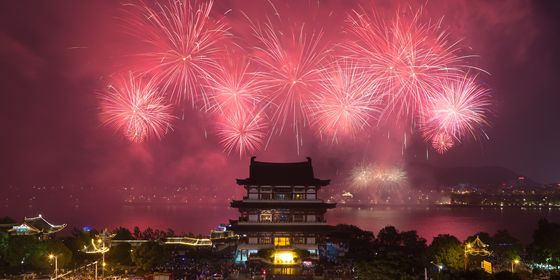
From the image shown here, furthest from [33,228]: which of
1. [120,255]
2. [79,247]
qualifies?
[120,255]

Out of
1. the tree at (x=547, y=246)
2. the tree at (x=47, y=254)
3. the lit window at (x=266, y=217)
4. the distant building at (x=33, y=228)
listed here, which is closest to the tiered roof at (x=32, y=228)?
the distant building at (x=33, y=228)

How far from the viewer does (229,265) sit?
32.1m

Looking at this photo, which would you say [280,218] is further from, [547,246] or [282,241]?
[547,246]

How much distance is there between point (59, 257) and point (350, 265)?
18.5 meters

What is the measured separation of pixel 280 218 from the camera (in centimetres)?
3469

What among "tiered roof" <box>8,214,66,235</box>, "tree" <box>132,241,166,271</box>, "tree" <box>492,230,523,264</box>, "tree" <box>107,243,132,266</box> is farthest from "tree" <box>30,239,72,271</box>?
"tree" <box>492,230,523,264</box>

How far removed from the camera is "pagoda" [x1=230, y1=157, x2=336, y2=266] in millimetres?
33938

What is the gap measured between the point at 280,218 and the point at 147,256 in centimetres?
977

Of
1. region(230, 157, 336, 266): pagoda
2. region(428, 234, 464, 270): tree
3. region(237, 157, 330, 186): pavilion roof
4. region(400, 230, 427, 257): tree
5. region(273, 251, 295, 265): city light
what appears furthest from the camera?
region(400, 230, 427, 257): tree

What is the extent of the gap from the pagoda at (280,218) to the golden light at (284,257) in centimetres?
7

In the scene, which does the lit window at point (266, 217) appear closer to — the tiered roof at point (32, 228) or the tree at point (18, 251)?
the tree at point (18, 251)

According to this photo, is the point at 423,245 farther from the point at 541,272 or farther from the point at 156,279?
the point at 156,279

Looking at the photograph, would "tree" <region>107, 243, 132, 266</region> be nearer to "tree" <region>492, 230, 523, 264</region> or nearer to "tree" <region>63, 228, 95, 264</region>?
"tree" <region>63, 228, 95, 264</region>

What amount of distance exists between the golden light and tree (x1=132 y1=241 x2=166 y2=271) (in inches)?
299
